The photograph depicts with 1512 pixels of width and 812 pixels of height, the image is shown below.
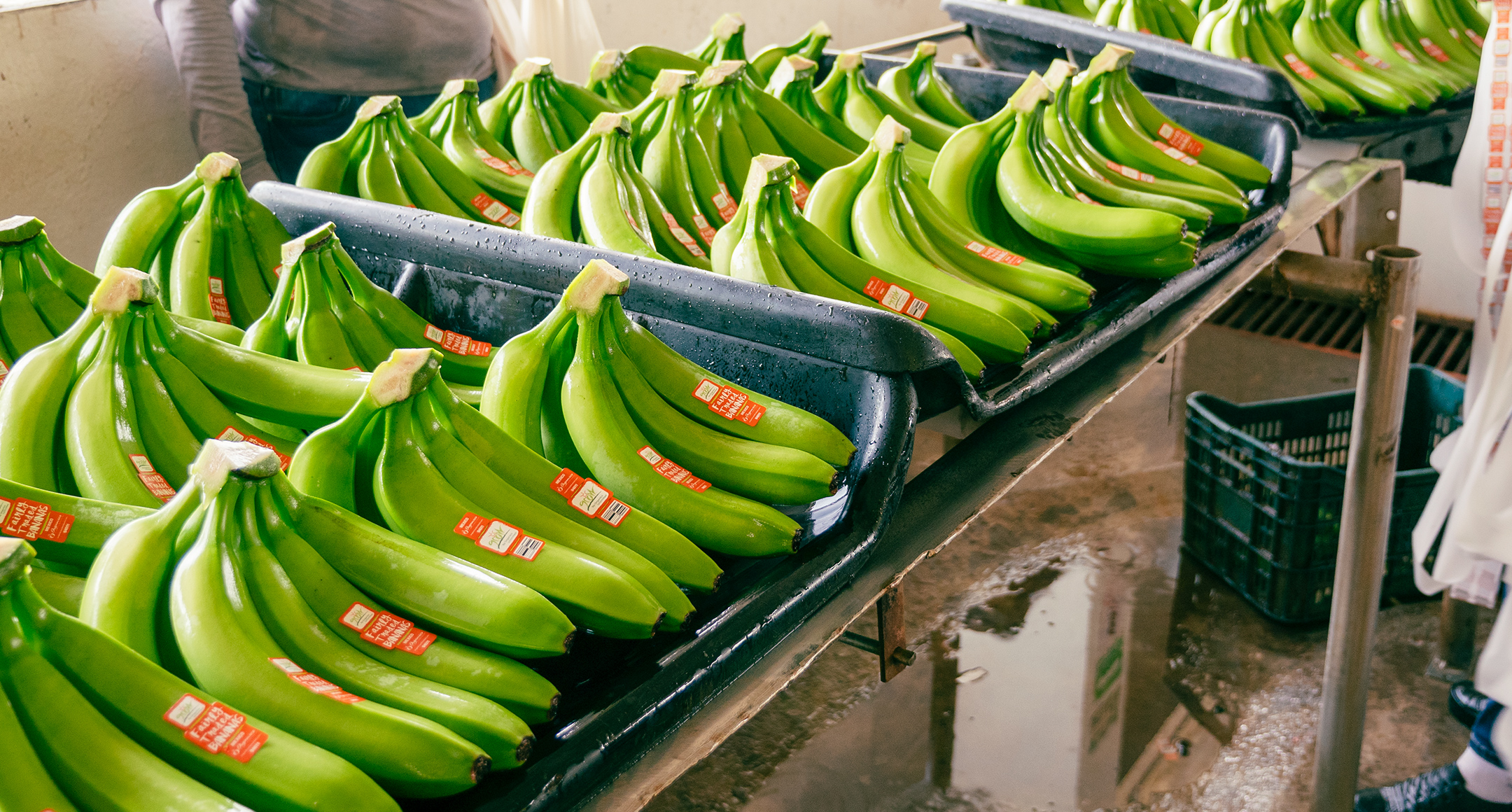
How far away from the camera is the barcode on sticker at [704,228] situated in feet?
4.78

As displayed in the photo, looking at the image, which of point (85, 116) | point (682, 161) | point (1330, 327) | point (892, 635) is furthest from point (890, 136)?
point (1330, 327)

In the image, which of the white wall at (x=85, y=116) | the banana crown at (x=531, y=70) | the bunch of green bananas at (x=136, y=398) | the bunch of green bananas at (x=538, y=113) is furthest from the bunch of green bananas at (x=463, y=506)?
the white wall at (x=85, y=116)

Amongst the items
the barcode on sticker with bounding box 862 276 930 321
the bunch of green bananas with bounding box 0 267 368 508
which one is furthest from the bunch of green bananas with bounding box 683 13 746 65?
the bunch of green bananas with bounding box 0 267 368 508

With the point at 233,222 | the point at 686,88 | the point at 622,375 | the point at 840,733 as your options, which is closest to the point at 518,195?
the point at 686,88

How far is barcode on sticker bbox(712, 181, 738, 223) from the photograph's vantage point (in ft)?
4.92

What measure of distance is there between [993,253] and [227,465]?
963 mm

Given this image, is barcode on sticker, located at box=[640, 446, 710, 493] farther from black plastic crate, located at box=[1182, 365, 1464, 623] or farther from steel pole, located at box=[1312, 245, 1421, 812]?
black plastic crate, located at box=[1182, 365, 1464, 623]

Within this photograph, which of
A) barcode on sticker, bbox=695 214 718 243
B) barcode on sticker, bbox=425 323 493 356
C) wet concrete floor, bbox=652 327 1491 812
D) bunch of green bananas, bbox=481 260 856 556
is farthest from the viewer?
wet concrete floor, bbox=652 327 1491 812

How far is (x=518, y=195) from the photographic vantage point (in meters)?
1.61

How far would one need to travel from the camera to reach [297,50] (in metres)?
2.51

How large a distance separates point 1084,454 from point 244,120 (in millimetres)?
2526

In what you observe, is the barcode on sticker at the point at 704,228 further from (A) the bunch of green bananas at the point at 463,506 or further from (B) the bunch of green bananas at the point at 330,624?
(B) the bunch of green bananas at the point at 330,624

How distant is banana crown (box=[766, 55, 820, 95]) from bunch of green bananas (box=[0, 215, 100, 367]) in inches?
40.2

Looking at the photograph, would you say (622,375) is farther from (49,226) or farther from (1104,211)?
(49,226)
